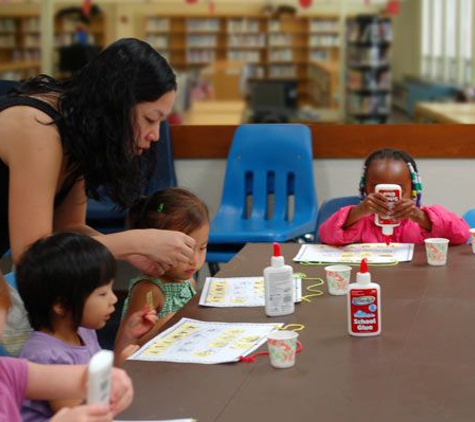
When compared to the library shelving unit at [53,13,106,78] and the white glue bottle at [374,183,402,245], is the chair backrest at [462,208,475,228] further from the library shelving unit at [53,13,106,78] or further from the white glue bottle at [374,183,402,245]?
the library shelving unit at [53,13,106,78]

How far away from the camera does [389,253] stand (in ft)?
10.1

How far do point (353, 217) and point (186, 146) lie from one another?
1.84m

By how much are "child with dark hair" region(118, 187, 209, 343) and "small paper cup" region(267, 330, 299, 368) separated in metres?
0.81

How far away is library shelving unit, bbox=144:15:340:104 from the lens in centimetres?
1969

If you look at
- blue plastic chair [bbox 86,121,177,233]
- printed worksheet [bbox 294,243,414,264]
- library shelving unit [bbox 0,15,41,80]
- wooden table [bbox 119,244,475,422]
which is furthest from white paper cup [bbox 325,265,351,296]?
library shelving unit [bbox 0,15,41,80]

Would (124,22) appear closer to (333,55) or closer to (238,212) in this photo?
(333,55)

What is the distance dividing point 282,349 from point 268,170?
113 inches

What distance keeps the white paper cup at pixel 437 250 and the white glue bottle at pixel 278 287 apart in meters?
0.71

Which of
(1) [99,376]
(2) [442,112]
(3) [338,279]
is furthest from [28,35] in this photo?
(1) [99,376]

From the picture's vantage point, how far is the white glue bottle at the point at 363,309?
2.13 meters

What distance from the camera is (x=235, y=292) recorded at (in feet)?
8.49

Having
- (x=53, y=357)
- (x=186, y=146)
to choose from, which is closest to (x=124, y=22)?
(x=186, y=146)

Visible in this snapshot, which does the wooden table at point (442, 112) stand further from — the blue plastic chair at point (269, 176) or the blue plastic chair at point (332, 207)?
the blue plastic chair at point (332, 207)

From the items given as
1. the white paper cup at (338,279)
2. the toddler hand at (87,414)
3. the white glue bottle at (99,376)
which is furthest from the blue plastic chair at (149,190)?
the white glue bottle at (99,376)
